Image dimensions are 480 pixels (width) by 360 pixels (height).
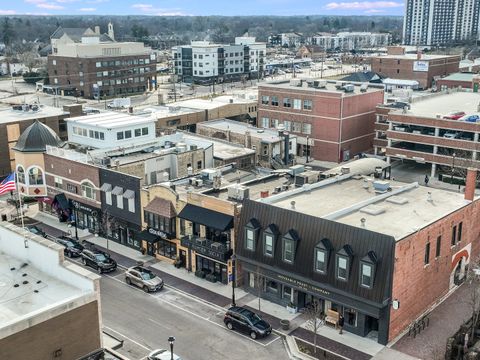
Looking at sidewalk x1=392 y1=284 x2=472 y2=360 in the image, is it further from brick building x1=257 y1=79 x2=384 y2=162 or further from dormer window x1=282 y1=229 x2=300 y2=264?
brick building x1=257 y1=79 x2=384 y2=162

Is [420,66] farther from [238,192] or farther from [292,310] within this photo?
[292,310]

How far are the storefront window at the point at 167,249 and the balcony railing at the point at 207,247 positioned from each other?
2890 mm

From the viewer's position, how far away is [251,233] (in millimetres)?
45906

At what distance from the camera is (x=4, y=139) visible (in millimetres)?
79312

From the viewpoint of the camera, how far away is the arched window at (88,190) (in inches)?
2442

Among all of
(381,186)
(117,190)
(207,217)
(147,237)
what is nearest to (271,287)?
(207,217)

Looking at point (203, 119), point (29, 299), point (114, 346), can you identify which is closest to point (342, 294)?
point (114, 346)

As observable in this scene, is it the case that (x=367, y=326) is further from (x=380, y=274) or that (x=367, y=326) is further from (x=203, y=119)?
(x=203, y=119)

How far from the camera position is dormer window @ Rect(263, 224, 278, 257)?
44.4 meters

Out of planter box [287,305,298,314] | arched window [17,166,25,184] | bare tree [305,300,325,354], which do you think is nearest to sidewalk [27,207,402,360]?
planter box [287,305,298,314]

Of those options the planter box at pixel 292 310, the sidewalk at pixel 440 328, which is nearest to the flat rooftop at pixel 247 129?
the planter box at pixel 292 310

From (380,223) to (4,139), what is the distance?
57043 mm

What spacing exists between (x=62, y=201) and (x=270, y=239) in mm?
31247

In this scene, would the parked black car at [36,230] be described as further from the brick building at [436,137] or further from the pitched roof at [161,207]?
the brick building at [436,137]
